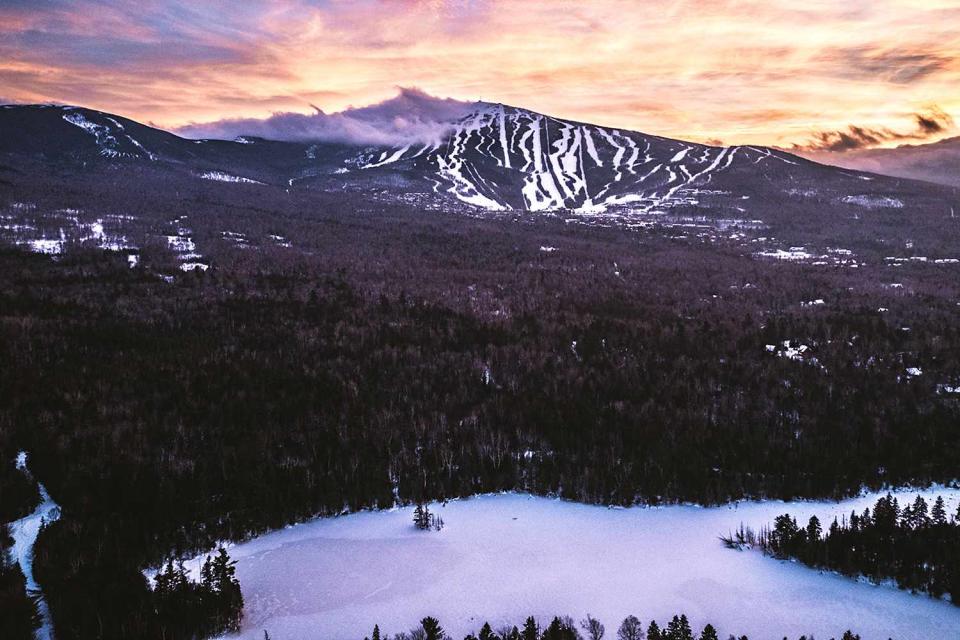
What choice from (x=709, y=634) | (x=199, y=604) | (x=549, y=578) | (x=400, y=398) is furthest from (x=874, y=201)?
(x=199, y=604)

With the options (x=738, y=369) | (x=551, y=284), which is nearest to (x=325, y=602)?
(x=738, y=369)

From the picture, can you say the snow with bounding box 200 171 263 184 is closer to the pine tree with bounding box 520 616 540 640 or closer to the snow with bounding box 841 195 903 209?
the snow with bounding box 841 195 903 209

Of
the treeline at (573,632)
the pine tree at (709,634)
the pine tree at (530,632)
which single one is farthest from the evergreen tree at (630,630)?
the pine tree at (530,632)

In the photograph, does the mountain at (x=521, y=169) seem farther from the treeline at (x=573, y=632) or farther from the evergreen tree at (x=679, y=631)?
the evergreen tree at (x=679, y=631)

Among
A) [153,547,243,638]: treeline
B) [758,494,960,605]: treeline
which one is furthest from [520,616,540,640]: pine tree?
[758,494,960,605]: treeline

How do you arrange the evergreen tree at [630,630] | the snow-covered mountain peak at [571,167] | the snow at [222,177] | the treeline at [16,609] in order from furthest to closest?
the snow-covered mountain peak at [571,167] < the snow at [222,177] < the evergreen tree at [630,630] < the treeline at [16,609]

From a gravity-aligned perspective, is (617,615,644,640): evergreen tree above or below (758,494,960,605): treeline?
below
